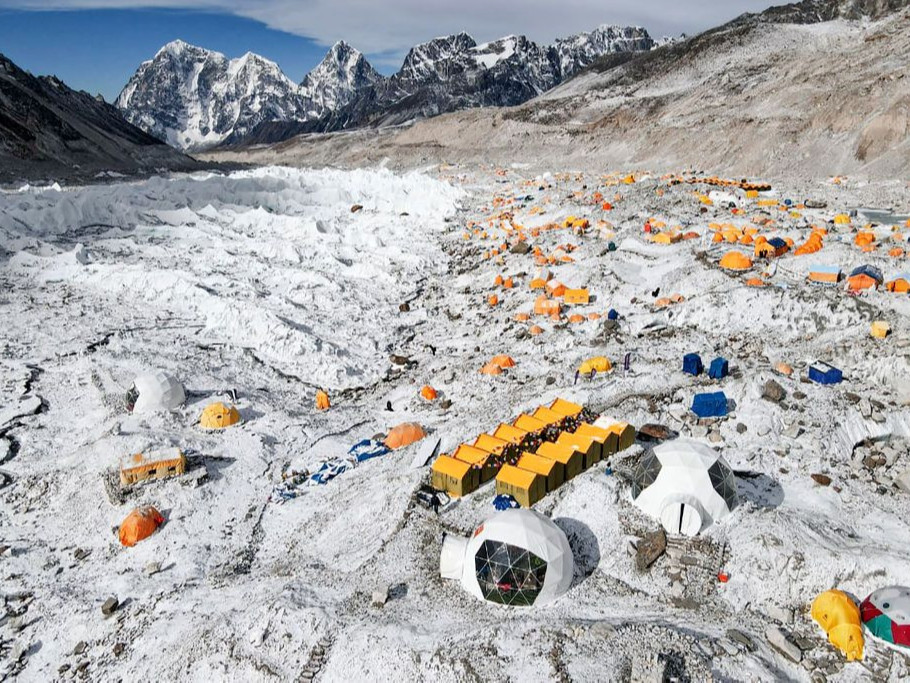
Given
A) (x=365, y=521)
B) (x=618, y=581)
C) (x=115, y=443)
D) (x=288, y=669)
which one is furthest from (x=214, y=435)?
(x=618, y=581)

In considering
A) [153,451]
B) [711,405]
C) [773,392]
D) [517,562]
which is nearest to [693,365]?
[711,405]

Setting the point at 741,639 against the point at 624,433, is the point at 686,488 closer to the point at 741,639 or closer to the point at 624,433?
the point at 624,433

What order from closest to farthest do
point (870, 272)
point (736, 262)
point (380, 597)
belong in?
1. point (380, 597)
2. point (870, 272)
3. point (736, 262)

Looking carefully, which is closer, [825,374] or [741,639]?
[741,639]

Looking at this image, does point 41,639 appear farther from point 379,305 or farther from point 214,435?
point 379,305

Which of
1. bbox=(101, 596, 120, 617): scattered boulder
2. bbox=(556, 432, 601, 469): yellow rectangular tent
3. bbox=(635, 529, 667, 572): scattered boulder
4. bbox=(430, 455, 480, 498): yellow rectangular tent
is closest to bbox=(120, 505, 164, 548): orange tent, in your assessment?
bbox=(101, 596, 120, 617): scattered boulder

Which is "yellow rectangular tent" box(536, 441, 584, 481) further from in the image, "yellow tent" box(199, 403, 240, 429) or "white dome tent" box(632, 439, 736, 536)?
"yellow tent" box(199, 403, 240, 429)

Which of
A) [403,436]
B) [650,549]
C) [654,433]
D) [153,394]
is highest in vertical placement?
[153,394]

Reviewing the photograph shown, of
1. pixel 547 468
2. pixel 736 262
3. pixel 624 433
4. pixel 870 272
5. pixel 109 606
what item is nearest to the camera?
pixel 109 606
